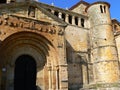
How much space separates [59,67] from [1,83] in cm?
368

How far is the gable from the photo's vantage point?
42.3 feet

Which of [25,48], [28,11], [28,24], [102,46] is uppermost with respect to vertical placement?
[28,11]

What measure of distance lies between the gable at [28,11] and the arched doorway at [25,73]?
2753 millimetres

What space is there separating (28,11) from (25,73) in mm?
4068

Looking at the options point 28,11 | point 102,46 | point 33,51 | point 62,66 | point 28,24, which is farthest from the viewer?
point 102,46

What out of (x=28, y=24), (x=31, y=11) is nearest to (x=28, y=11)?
(x=31, y=11)

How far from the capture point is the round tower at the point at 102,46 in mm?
17609

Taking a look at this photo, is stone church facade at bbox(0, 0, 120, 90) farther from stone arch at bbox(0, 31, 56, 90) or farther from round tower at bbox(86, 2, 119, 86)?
round tower at bbox(86, 2, 119, 86)

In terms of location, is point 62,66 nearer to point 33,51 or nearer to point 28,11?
point 33,51

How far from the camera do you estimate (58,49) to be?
539 inches

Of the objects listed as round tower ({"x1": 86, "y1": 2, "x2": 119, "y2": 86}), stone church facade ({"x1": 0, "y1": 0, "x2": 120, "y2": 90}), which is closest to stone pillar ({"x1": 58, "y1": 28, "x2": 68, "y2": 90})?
stone church facade ({"x1": 0, "y1": 0, "x2": 120, "y2": 90})

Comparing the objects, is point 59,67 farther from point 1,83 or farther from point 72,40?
point 72,40

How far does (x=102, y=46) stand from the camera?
18422 mm

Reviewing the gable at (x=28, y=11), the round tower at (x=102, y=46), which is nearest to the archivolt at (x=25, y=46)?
the gable at (x=28, y=11)
